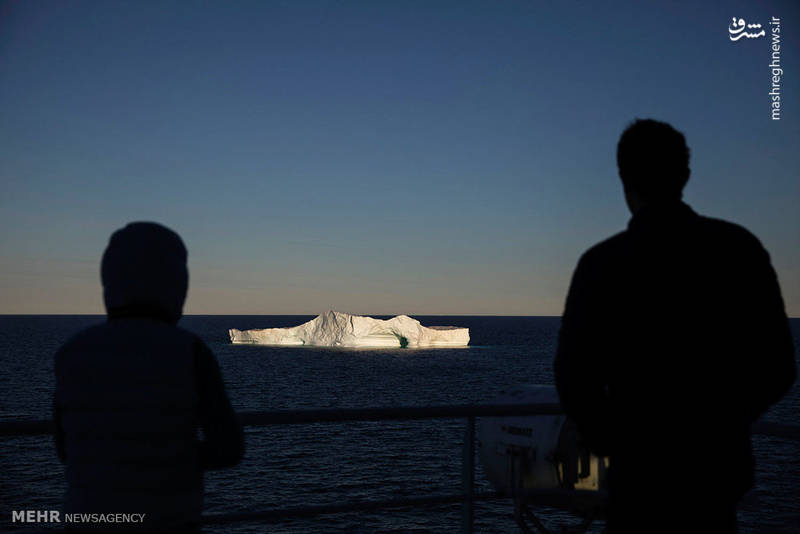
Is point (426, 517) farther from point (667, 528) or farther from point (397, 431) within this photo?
point (667, 528)

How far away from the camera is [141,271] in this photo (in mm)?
1521

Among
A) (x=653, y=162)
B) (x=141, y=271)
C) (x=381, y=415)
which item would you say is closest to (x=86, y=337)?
(x=141, y=271)

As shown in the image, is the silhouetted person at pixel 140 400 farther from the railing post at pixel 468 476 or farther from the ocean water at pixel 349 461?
the railing post at pixel 468 476

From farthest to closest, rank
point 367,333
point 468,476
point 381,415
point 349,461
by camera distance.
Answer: point 367,333 → point 349,461 → point 468,476 → point 381,415

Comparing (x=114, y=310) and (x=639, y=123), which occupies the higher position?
(x=639, y=123)

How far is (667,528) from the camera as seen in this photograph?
147 cm

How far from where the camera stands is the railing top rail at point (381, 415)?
233 cm

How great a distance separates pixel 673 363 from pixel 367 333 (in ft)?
235

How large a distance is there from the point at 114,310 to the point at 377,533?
63.5 ft

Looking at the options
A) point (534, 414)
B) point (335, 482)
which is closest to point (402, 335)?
point (335, 482)

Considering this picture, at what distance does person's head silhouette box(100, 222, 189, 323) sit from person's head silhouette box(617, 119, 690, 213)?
1081mm

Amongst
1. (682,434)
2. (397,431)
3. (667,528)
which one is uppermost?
(682,434)

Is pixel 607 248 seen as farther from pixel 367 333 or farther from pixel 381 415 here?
pixel 367 333

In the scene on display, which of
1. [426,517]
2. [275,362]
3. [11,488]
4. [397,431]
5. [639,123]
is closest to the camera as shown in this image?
[639,123]
